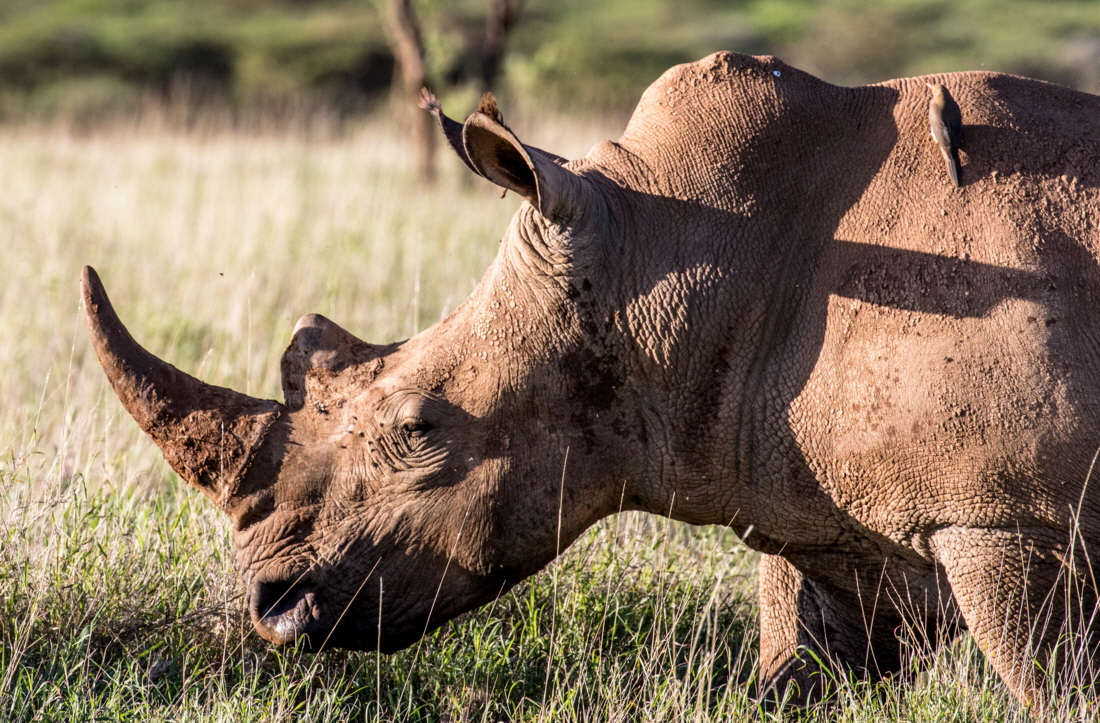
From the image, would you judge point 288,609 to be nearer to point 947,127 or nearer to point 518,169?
point 518,169

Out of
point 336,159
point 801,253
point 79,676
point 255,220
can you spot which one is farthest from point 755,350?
point 336,159

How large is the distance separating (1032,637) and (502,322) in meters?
1.49

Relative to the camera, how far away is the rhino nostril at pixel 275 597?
10.6ft

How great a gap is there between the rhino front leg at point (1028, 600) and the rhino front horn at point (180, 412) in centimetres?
174

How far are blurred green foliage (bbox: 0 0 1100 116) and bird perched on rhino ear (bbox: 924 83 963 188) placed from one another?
66.7ft

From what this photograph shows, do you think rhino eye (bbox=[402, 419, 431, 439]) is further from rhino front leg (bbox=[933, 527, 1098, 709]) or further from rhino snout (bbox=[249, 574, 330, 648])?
rhino front leg (bbox=[933, 527, 1098, 709])

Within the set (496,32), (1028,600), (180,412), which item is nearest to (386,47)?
(496,32)

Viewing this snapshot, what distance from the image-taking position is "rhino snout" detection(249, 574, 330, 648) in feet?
10.6

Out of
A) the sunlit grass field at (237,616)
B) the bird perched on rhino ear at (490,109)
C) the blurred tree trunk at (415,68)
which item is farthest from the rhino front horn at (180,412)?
the blurred tree trunk at (415,68)

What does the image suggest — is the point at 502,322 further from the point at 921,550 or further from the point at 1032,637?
the point at 1032,637

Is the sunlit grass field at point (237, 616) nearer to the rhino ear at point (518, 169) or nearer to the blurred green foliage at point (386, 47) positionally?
the rhino ear at point (518, 169)

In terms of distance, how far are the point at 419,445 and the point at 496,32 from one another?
1243 centimetres

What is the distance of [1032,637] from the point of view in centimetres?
305

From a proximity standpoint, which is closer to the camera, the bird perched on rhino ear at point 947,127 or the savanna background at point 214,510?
the bird perched on rhino ear at point 947,127
